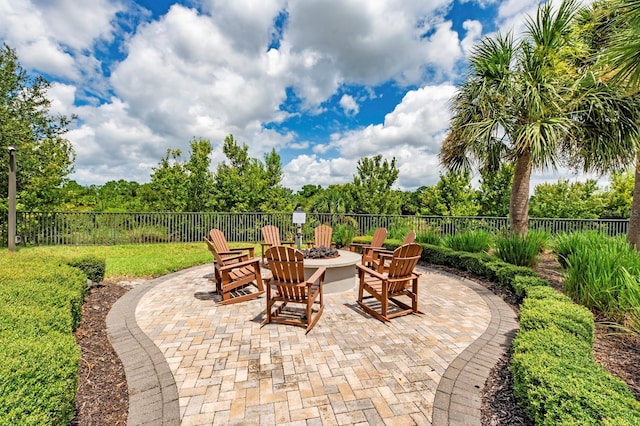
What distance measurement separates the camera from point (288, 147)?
16109 millimetres

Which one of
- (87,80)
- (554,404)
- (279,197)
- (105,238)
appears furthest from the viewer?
(279,197)

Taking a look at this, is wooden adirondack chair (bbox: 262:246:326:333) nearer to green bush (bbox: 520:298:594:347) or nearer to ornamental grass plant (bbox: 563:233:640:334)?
green bush (bbox: 520:298:594:347)

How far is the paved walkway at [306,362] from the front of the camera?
2.09 metres

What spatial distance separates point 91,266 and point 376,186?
1348 cm

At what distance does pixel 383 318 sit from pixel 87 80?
1135cm

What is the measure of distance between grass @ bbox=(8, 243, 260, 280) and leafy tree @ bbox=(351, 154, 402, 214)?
24.5 feet

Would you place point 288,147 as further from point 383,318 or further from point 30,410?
point 30,410

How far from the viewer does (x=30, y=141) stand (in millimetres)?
10438

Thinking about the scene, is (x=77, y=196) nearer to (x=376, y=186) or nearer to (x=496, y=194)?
(x=376, y=186)

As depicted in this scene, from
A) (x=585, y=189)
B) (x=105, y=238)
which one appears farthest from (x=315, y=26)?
(x=585, y=189)

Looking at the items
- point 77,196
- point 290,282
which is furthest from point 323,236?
point 77,196

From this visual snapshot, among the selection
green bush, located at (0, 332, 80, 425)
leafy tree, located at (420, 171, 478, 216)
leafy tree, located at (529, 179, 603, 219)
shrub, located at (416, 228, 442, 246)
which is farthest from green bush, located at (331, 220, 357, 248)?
leafy tree, located at (529, 179, 603, 219)

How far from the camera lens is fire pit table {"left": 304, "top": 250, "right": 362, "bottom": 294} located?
16.3ft

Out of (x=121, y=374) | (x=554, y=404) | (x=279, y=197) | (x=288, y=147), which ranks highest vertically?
(x=288, y=147)
